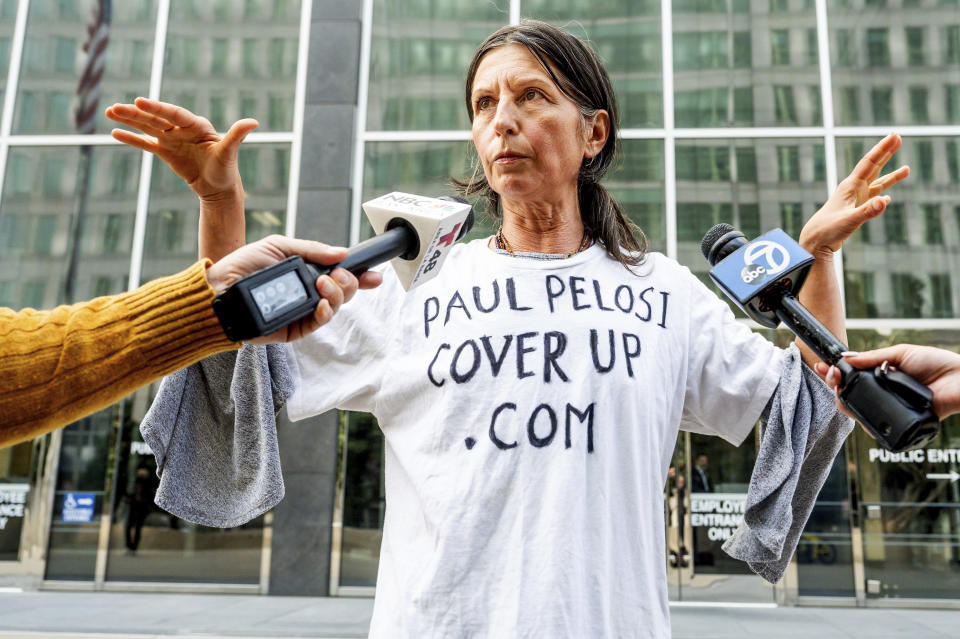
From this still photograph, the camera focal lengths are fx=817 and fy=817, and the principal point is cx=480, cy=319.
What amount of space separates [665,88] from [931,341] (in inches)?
143

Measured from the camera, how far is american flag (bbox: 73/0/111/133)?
349 inches

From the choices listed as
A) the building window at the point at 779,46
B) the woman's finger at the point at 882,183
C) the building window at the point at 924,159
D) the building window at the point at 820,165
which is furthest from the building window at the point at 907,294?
the woman's finger at the point at 882,183

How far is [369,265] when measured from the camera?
4.30 ft

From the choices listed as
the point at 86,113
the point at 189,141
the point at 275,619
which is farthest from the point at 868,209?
the point at 86,113

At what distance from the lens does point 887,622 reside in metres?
6.84

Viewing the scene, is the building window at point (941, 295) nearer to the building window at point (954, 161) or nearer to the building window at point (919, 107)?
the building window at point (954, 161)

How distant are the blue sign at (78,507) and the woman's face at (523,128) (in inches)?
306

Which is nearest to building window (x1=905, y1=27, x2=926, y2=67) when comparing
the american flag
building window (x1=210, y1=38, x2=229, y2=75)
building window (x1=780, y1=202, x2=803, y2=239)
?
building window (x1=780, y1=202, x2=803, y2=239)

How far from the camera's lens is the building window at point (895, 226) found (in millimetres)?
8102

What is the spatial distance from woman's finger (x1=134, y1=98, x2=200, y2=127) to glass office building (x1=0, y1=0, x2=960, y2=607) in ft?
22.4

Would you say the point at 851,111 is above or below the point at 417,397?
above

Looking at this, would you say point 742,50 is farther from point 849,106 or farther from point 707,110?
point 849,106

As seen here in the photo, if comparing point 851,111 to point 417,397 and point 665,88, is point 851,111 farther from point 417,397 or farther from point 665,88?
point 417,397

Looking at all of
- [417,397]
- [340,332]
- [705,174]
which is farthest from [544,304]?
[705,174]
